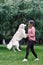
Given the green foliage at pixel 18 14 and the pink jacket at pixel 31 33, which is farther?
the green foliage at pixel 18 14

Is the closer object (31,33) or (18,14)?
(31,33)

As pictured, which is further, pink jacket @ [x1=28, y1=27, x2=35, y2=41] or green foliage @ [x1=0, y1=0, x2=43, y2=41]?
green foliage @ [x1=0, y1=0, x2=43, y2=41]

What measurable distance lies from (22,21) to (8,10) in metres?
1.45

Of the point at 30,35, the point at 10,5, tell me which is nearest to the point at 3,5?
the point at 10,5

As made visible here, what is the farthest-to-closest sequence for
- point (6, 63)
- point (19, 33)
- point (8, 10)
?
point (8, 10), point (19, 33), point (6, 63)

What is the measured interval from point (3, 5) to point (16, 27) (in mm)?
1881

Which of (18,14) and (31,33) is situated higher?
(31,33)

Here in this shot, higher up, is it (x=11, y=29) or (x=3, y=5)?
(x=3, y=5)

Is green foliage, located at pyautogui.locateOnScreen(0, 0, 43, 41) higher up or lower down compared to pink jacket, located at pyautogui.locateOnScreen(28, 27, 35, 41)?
lower down

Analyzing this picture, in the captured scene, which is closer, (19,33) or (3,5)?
(19,33)

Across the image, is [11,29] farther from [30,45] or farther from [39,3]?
[30,45]

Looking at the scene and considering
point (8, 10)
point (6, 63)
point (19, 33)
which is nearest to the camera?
point (6, 63)

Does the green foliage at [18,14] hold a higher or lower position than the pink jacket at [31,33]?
lower

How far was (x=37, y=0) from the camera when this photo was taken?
2364 centimetres
